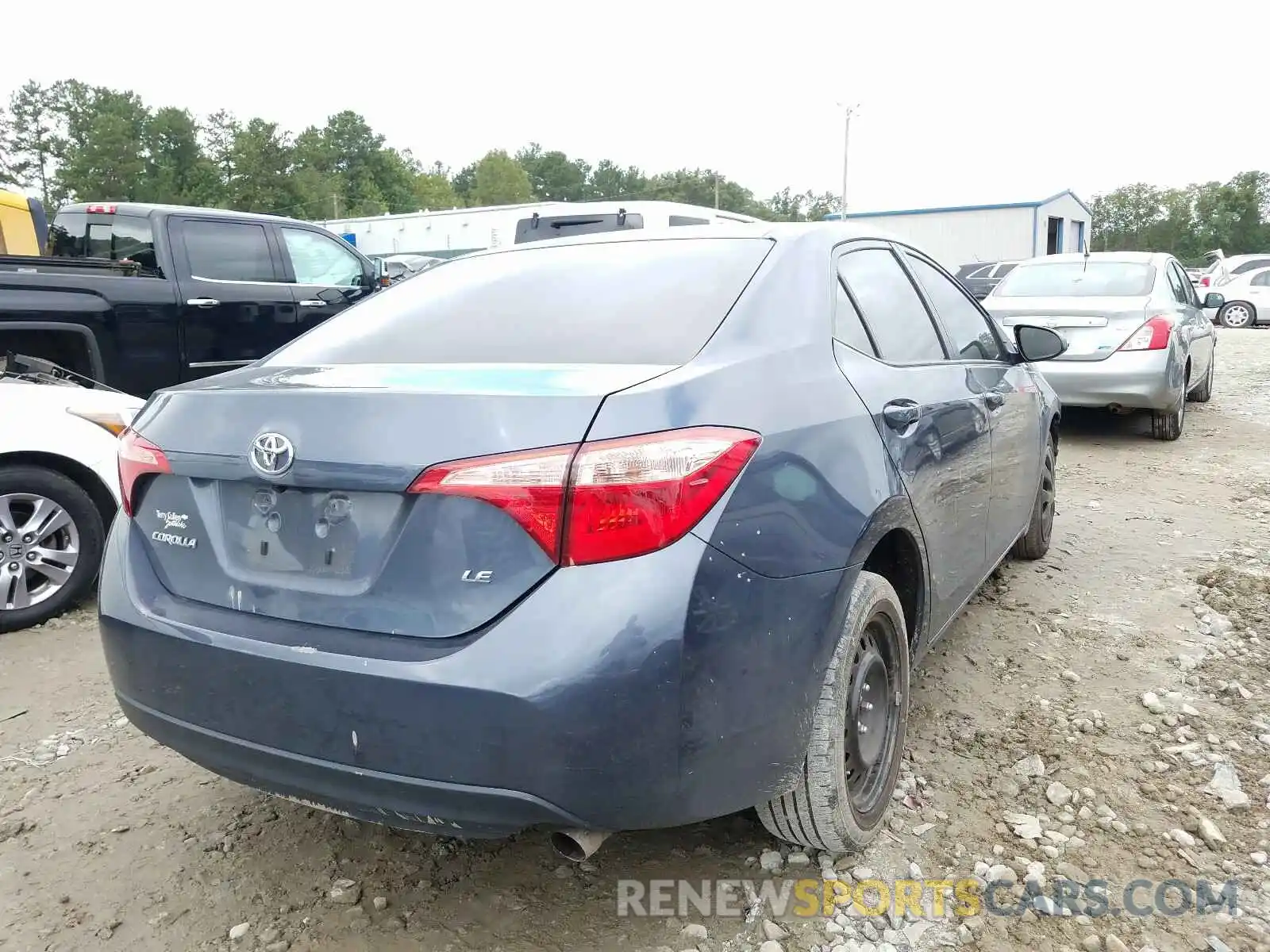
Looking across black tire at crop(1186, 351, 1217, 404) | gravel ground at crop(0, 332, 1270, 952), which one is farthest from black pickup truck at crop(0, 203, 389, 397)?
black tire at crop(1186, 351, 1217, 404)

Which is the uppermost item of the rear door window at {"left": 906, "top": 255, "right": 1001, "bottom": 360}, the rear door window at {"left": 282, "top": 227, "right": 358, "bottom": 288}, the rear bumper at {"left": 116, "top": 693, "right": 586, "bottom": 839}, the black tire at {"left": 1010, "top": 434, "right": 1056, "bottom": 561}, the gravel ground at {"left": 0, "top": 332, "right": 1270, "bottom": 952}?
the rear door window at {"left": 282, "top": 227, "right": 358, "bottom": 288}

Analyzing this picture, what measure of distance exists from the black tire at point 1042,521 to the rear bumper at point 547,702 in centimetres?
300

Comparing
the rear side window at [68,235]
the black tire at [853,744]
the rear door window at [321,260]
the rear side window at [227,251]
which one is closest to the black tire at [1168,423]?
the black tire at [853,744]

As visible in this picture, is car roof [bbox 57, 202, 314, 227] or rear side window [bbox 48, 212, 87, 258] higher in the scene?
car roof [bbox 57, 202, 314, 227]

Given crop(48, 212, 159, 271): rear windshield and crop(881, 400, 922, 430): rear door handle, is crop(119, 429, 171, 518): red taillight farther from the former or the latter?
crop(48, 212, 159, 271): rear windshield

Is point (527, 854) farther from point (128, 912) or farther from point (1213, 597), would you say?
point (1213, 597)

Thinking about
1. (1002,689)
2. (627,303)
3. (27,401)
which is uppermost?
(627,303)

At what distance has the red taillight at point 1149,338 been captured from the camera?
7254 mm

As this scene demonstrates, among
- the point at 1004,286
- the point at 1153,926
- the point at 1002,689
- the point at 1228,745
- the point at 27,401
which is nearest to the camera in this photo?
the point at 1153,926

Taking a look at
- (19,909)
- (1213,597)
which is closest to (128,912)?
(19,909)

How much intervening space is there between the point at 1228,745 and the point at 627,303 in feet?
7.74

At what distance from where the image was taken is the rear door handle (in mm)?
2436

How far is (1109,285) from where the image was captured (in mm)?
7883

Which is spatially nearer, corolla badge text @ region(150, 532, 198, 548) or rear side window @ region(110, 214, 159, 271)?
corolla badge text @ region(150, 532, 198, 548)
